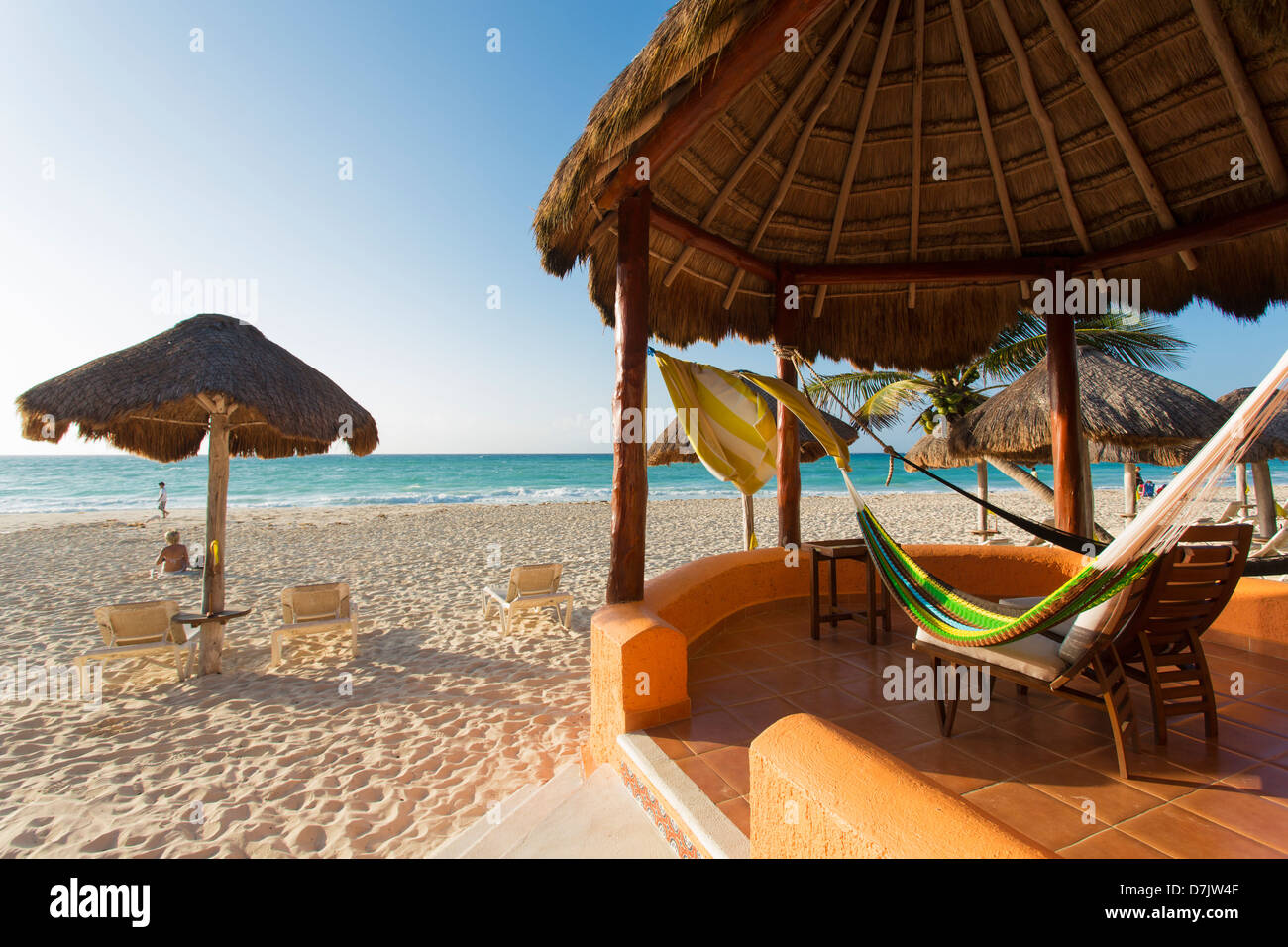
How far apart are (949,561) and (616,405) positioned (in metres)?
3.01

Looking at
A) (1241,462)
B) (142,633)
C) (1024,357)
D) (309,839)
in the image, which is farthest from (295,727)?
(1024,357)

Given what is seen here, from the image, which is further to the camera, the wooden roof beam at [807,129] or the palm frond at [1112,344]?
the palm frond at [1112,344]

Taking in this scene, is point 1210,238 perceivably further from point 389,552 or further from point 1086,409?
point 389,552

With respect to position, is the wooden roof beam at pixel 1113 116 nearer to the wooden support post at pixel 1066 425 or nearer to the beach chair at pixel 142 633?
the wooden support post at pixel 1066 425

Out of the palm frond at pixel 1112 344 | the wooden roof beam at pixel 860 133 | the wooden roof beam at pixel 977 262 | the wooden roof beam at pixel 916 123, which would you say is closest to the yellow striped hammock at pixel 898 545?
the wooden roof beam at pixel 977 262

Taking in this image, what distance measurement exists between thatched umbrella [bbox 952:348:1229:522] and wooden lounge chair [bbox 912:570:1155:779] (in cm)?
389

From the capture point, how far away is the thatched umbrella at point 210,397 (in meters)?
4.30

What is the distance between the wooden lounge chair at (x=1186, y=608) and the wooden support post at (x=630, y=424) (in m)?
2.01

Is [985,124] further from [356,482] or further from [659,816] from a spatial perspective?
[356,482]

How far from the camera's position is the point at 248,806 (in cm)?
262

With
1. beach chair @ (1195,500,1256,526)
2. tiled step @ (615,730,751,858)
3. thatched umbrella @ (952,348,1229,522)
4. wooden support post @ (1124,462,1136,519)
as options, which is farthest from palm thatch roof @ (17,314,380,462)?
wooden support post @ (1124,462,1136,519)

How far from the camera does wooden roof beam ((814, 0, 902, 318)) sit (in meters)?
3.33
